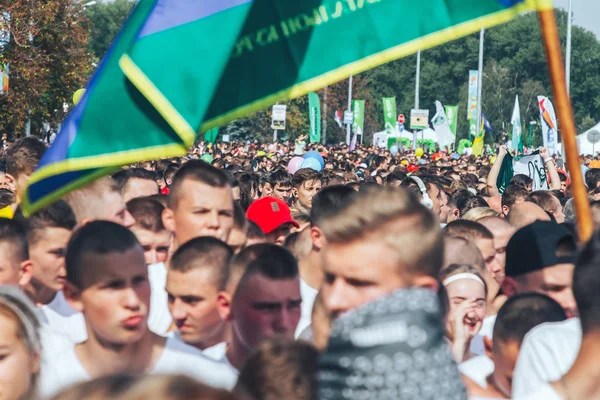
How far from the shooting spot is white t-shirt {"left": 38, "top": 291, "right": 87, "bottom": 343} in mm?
5594

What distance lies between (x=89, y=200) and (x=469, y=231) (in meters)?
2.42

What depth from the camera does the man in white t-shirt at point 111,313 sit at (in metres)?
4.57

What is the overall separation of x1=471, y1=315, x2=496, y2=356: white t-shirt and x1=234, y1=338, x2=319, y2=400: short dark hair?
283cm

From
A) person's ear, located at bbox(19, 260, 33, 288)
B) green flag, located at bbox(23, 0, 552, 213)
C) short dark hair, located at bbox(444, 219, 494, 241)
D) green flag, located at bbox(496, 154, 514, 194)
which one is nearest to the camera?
green flag, located at bbox(23, 0, 552, 213)

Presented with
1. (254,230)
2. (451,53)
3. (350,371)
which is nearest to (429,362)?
(350,371)

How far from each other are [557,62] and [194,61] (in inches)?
54.0

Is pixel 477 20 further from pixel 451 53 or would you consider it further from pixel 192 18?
pixel 451 53

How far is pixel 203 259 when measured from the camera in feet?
17.8

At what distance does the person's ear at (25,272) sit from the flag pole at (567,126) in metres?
2.74

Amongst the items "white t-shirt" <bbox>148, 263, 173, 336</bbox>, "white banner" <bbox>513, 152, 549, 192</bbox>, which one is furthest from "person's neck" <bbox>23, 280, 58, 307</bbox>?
"white banner" <bbox>513, 152, 549, 192</bbox>

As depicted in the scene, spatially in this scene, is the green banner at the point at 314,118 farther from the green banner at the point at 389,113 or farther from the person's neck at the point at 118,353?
the person's neck at the point at 118,353

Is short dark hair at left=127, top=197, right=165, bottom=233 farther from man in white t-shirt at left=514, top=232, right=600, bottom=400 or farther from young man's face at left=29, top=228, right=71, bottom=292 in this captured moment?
man in white t-shirt at left=514, top=232, right=600, bottom=400

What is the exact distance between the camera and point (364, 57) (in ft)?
15.9

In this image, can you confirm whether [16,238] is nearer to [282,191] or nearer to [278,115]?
[282,191]
